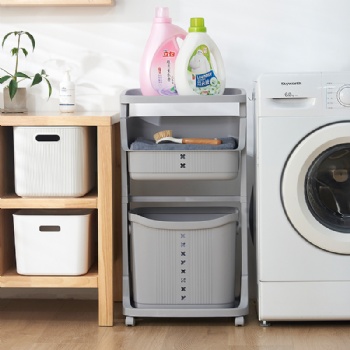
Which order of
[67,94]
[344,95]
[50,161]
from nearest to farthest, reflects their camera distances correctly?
[344,95], [50,161], [67,94]

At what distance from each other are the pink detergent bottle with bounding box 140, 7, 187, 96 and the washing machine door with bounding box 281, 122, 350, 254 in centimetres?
55

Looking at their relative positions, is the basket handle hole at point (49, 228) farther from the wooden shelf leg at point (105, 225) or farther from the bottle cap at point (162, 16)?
the bottle cap at point (162, 16)

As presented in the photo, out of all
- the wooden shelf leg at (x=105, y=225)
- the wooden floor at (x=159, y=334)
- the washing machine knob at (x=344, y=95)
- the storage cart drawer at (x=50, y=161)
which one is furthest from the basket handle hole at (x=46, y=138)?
the washing machine knob at (x=344, y=95)

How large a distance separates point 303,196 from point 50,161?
0.87 meters

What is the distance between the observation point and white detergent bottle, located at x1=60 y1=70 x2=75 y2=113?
10.1 ft

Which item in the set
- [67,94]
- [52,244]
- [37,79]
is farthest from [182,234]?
[37,79]

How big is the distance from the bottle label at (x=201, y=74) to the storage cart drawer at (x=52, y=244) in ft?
1.96

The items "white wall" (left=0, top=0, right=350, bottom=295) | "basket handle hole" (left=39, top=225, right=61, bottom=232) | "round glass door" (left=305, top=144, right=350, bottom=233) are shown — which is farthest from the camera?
"white wall" (left=0, top=0, right=350, bottom=295)

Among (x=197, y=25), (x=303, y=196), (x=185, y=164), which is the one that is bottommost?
(x=303, y=196)

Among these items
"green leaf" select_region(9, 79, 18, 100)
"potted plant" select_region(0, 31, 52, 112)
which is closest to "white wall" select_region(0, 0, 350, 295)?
"potted plant" select_region(0, 31, 52, 112)

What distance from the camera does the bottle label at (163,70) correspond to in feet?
9.71

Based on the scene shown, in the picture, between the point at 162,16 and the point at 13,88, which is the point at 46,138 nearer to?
the point at 13,88

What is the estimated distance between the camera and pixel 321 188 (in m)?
2.83

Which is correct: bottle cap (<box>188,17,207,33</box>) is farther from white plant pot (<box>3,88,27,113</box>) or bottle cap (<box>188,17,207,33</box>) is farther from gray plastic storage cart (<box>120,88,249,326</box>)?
white plant pot (<box>3,88,27,113</box>)
